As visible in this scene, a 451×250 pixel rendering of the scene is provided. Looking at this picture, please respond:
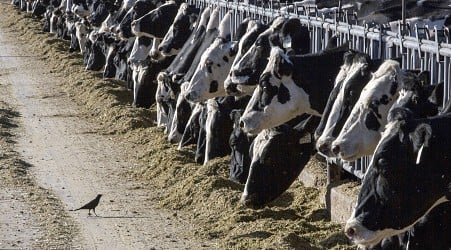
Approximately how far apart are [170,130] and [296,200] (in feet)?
15.2

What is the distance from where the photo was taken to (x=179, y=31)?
678 inches

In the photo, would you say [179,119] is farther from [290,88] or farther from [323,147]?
[323,147]

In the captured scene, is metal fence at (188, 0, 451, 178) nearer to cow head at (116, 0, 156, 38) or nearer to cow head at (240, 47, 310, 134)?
cow head at (240, 47, 310, 134)

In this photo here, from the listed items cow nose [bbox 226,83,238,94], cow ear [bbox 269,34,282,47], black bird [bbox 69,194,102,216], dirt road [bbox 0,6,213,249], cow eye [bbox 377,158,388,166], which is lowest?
dirt road [bbox 0,6,213,249]

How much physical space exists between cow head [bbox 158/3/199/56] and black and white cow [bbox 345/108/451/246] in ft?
32.1

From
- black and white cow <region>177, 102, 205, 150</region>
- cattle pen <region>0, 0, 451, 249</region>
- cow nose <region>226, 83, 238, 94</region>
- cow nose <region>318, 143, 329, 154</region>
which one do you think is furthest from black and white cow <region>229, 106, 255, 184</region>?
cow nose <region>318, 143, 329, 154</region>

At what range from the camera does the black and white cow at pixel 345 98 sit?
29.7 feet

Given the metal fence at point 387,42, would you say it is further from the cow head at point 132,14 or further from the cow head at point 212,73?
the cow head at point 132,14

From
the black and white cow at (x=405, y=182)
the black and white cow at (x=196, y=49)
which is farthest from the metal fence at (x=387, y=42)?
the black and white cow at (x=405, y=182)

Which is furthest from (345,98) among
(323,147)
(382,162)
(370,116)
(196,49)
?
(196,49)

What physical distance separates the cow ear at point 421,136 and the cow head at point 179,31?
9868 millimetres

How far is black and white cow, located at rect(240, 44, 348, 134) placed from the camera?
10.6 meters

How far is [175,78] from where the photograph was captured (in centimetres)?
1578

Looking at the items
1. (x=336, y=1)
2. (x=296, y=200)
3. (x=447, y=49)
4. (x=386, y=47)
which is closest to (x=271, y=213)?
(x=296, y=200)
